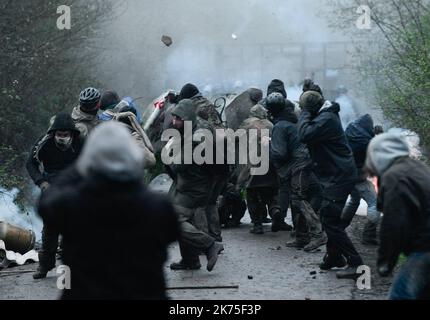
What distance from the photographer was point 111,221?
414 centimetres

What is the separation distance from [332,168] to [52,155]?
2632 millimetres

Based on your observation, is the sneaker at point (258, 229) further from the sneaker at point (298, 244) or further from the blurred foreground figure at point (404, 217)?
the blurred foreground figure at point (404, 217)

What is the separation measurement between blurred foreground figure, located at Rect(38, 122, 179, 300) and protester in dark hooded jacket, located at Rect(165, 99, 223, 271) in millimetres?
4246

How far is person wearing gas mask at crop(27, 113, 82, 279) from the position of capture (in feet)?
27.7

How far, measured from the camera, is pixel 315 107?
8.76 m

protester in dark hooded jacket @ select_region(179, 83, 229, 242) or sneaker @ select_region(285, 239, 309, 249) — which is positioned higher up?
protester in dark hooded jacket @ select_region(179, 83, 229, 242)

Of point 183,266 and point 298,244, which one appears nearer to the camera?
point 183,266

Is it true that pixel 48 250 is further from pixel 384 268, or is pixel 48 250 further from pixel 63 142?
pixel 384 268

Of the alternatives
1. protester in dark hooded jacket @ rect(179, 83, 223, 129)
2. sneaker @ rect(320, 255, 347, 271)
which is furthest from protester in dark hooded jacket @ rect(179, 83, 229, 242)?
sneaker @ rect(320, 255, 347, 271)

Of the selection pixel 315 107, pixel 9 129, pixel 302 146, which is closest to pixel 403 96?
Answer: pixel 302 146

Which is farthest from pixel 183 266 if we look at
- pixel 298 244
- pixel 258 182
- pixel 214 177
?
pixel 258 182

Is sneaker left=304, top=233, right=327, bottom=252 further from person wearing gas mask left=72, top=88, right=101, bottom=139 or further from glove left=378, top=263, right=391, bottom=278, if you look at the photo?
glove left=378, top=263, right=391, bottom=278

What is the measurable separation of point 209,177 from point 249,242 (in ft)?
6.86
